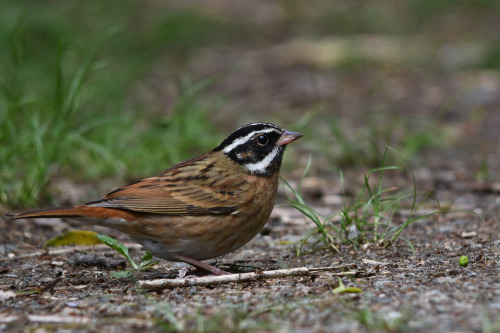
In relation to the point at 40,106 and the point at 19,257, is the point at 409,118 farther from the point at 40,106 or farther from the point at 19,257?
the point at 19,257

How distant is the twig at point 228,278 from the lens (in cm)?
468

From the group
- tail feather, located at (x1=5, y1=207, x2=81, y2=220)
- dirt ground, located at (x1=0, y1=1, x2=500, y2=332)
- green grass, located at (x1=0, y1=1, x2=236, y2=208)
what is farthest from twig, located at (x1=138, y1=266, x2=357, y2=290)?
green grass, located at (x1=0, y1=1, x2=236, y2=208)

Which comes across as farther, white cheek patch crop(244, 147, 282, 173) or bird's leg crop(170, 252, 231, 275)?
white cheek patch crop(244, 147, 282, 173)

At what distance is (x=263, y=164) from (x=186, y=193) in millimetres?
677

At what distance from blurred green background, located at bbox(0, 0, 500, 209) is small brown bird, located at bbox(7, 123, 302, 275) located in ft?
6.05

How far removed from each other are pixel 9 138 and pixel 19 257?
1999mm

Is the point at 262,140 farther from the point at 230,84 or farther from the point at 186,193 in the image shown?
the point at 230,84

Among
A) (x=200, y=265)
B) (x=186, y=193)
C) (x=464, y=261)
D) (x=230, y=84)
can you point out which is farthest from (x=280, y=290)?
(x=230, y=84)

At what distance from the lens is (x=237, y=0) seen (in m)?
19.8

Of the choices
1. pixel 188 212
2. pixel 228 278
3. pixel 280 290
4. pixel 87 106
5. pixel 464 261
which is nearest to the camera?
pixel 280 290

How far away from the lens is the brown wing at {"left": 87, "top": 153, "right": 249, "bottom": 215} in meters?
5.44

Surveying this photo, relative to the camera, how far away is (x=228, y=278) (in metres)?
4.79

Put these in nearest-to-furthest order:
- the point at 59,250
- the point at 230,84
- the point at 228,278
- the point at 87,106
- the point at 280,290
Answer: the point at 280,290, the point at 228,278, the point at 59,250, the point at 87,106, the point at 230,84

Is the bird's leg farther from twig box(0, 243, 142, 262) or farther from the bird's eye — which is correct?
twig box(0, 243, 142, 262)
